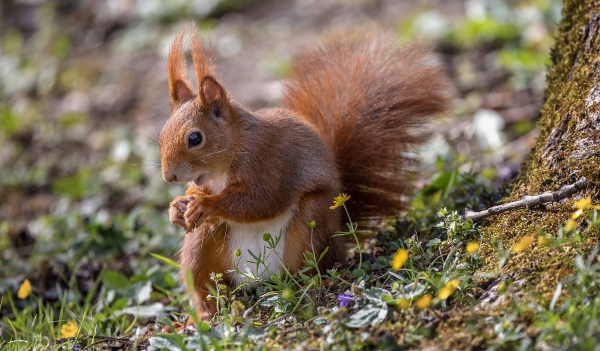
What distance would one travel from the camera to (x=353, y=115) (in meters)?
2.41

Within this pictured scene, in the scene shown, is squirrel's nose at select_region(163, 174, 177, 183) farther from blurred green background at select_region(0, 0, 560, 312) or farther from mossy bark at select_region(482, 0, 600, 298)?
mossy bark at select_region(482, 0, 600, 298)

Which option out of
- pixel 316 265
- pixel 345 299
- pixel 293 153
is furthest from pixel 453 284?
pixel 293 153

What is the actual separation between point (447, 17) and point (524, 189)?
10.7 feet

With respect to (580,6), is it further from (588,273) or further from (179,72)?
(179,72)

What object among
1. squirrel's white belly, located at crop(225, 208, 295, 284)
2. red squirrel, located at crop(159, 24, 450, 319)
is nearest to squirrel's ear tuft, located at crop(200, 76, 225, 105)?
red squirrel, located at crop(159, 24, 450, 319)

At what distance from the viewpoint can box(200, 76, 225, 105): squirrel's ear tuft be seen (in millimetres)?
2110

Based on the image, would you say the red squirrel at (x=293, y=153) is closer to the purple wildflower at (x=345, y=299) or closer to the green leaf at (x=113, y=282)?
the purple wildflower at (x=345, y=299)

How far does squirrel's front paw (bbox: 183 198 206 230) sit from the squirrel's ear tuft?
1.03 feet

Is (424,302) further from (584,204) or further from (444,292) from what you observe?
(584,204)

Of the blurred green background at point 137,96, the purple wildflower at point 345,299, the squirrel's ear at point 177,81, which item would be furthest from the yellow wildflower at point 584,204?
the squirrel's ear at point 177,81

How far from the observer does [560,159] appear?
1.98m

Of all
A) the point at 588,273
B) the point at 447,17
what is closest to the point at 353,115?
the point at 588,273

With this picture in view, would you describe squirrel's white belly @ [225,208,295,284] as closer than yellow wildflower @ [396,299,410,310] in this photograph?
No

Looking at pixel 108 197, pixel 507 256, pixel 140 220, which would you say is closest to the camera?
pixel 507 256
